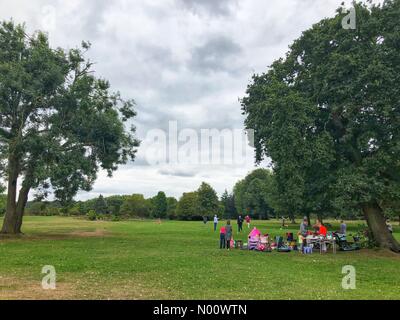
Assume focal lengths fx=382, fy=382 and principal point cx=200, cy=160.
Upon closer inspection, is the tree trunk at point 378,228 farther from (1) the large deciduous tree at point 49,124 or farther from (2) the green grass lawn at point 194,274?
(1) the large deciduous tree at point 49,124

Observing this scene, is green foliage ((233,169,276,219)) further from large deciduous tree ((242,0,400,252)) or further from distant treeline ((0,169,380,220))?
large deciduous tree ((242,0,400,252))

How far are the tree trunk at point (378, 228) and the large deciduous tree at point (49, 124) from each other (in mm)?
18707

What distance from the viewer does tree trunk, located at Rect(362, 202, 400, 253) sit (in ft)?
74.9

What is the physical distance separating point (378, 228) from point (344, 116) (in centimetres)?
726

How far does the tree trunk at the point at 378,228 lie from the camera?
2283 cm

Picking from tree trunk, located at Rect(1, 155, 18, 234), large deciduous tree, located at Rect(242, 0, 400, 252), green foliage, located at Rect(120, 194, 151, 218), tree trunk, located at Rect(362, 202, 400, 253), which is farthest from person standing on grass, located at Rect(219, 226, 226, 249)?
green foliage, located at Rect(120, 194, 151, 218)

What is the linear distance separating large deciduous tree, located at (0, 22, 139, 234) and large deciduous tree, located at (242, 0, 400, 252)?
521 inches

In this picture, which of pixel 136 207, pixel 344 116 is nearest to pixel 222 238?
pixel 344 116

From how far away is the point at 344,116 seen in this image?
862 inches

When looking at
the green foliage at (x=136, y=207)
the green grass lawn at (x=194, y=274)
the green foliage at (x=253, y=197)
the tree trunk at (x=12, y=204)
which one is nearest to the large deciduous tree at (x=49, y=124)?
the tree trunk at (x=12, y=204)
